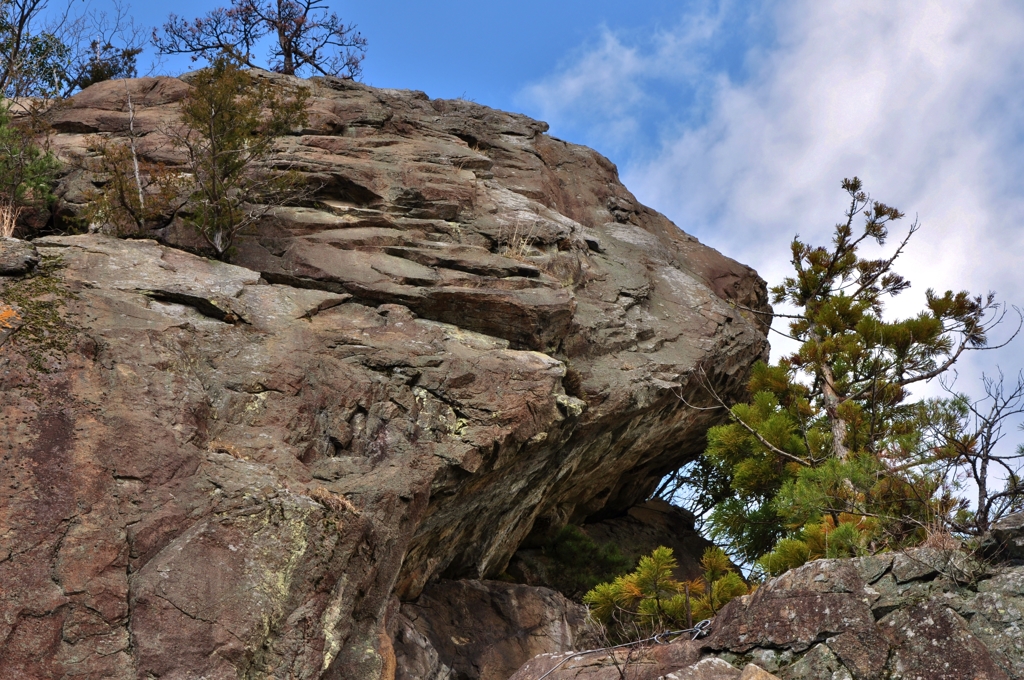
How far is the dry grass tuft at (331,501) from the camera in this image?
752cm

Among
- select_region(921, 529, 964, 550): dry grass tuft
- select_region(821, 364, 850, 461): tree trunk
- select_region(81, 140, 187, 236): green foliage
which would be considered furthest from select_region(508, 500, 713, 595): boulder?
select_region(921, 529, 964, 550): dry grass tuft

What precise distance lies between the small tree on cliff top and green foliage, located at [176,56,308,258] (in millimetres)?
6203

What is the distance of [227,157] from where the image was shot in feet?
36.1

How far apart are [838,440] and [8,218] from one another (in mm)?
9676

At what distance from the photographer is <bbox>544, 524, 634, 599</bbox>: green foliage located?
41.4ft

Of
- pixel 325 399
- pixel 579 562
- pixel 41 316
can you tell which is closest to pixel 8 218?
pixel 41 316

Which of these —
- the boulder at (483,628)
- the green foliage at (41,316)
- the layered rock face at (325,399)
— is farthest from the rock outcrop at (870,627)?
the green foliage at (41,316)

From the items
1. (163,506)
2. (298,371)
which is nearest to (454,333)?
(298,371)

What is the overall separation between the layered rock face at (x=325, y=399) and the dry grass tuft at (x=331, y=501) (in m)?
0.02

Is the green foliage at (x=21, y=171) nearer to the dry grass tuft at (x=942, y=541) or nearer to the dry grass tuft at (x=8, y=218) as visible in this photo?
the dry grass tuft at (x=8, y=218)

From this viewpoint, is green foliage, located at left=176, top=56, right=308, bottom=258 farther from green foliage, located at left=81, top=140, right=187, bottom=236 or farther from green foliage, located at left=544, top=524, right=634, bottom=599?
green foliage, located at left=544, top=524, right=634, bottom=599

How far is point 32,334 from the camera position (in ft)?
25.1

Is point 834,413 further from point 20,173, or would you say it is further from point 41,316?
point 20,173

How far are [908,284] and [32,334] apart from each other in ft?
41.1
